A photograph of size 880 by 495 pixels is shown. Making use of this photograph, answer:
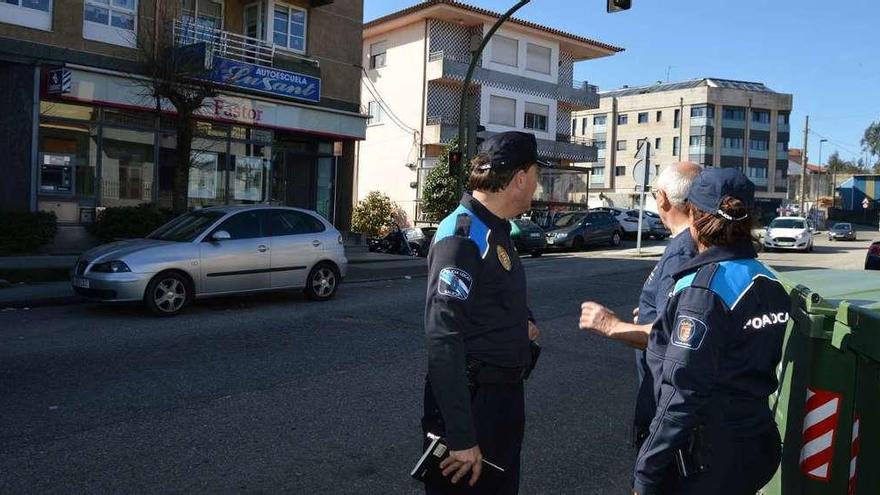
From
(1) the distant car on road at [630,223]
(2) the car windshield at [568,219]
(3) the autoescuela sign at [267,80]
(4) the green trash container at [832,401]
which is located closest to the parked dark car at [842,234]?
(1) the distant car on road at [630,223]

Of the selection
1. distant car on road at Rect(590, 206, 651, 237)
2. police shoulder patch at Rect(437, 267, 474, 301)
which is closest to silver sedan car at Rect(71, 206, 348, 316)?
police shoulder patch at Rect(437, 267, 474, 301)

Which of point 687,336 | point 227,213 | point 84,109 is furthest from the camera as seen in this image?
point 84,109

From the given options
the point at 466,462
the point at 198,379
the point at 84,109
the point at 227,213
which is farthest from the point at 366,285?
the point at 466,462

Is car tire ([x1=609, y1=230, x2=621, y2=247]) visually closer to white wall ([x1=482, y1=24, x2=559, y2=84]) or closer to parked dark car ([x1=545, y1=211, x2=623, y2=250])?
parked dark car ([x1=545, y1=211, x2=623, y2=250])

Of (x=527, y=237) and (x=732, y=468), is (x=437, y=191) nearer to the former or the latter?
(x=527, y=237)

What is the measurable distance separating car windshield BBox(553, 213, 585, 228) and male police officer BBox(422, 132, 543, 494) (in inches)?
891

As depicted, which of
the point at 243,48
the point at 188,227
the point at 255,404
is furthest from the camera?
the point at 243,48

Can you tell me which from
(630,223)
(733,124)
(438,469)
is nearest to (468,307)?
(438,469)

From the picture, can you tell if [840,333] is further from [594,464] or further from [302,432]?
[302,432]

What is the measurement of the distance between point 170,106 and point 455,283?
16747 mm

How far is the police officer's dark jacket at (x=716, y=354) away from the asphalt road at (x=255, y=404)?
2.04 m

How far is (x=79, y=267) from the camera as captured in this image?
9.85 meters

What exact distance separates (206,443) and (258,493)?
94cm

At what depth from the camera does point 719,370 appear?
237 centimetres
